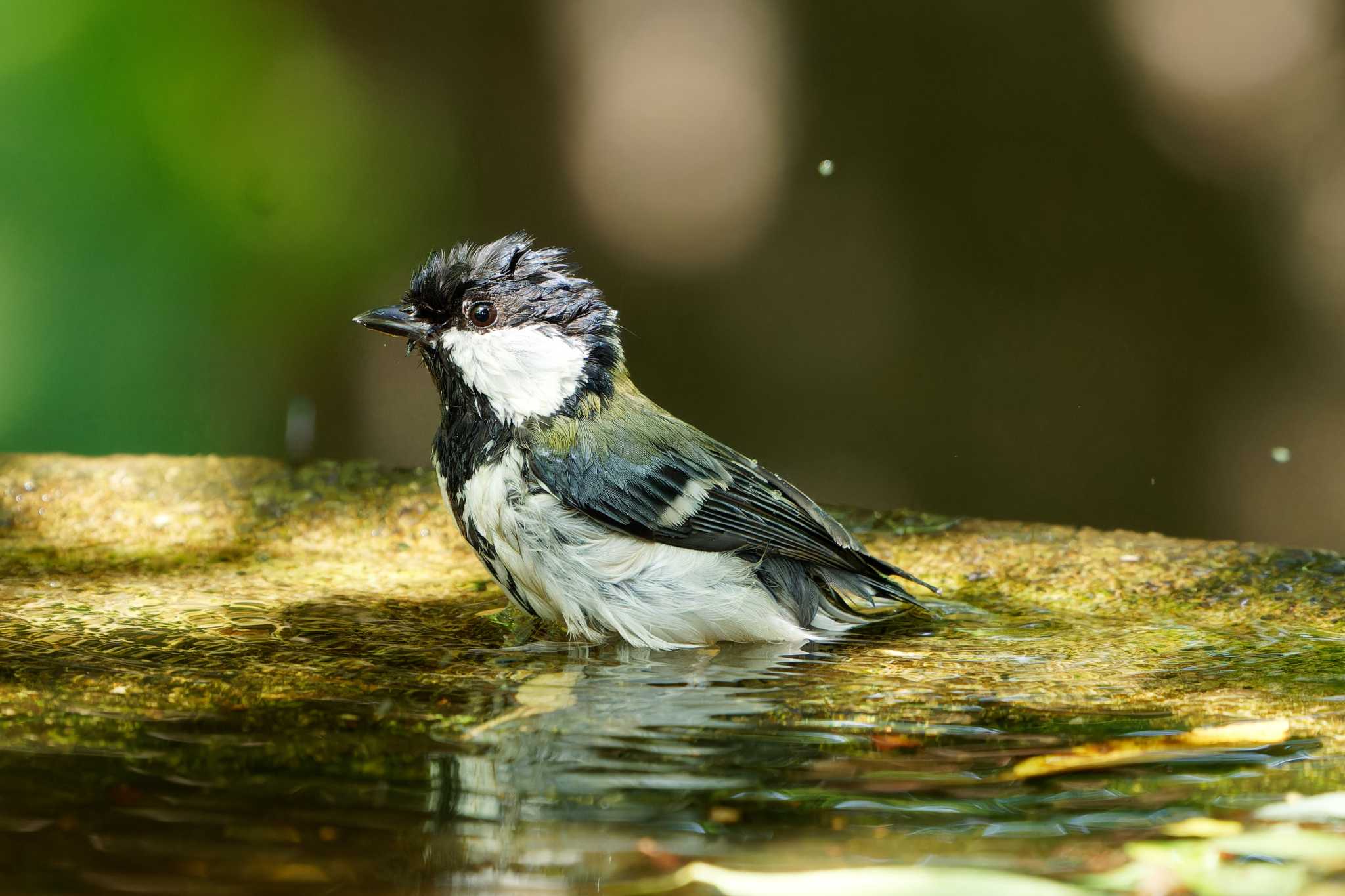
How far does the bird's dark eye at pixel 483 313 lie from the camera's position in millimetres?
3184

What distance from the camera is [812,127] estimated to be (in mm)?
6398

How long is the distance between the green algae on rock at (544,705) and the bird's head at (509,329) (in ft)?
1.78

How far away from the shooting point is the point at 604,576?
2908 millimetres

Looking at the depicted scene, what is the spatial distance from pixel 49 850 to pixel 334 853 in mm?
316

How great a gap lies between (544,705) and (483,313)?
1217mm

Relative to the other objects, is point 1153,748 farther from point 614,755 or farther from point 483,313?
point 483,313

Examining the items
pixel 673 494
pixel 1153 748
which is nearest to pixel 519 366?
pixel 673 494

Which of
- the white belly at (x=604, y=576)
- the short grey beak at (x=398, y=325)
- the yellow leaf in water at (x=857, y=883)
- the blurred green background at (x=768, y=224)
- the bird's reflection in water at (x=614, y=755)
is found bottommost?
the yellow leaf in water at (x=857, y=883)

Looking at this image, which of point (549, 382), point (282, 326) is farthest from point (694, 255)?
point (549, 382)

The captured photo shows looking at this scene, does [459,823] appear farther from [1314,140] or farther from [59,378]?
[1314,140]

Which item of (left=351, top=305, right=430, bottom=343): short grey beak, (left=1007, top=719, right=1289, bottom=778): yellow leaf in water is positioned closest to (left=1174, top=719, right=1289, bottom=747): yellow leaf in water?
(left=1007, top=719, right=1289, bottom=778): yellow leaf in water

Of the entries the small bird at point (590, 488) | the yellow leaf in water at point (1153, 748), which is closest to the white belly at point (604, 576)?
the small bird at point (590, 488)

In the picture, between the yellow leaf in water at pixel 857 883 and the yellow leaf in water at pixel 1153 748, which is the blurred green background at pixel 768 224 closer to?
the yellow leaf in water at pixel 1153 748

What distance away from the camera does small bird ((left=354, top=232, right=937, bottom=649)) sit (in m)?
2.92
